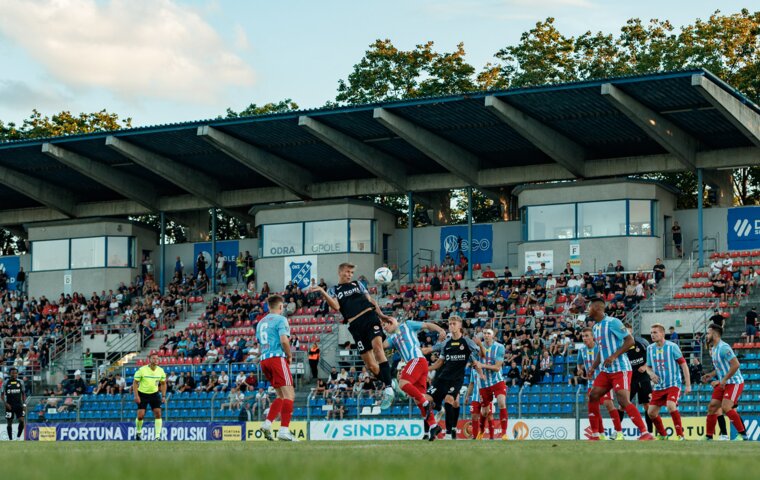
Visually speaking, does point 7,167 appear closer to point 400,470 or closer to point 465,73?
point 465,73

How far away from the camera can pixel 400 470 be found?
7.15 meters

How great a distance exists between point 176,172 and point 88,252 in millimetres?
8700

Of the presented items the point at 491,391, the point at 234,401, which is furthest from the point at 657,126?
the point at 491,391

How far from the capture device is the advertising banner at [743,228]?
161ft

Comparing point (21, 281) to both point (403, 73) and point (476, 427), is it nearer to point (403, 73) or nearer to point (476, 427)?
point (403, 73)

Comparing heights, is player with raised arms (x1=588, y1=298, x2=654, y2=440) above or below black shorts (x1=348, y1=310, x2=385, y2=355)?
below

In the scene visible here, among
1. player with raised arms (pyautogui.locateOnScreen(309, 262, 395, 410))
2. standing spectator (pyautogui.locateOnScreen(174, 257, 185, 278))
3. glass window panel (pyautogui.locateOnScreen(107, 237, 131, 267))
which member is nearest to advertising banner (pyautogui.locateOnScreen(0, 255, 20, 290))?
glass window panel (pyautogui.locateOnScreen(107, 237, 131, 267))

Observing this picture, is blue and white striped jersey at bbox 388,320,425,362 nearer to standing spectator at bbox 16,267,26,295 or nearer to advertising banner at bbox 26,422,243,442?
advertising banner at bbox 26,422,243,442

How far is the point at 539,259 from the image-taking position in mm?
50312

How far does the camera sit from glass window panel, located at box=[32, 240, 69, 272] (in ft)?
200

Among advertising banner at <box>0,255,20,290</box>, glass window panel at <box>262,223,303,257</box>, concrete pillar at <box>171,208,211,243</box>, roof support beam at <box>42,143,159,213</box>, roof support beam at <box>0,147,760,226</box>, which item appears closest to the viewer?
roof support beam at <box>0,147,760,226</box>

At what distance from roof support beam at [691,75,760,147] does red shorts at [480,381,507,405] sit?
786 inches

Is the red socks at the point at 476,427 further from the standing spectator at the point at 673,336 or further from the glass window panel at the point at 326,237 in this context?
the glass window panel at the point at 326,237

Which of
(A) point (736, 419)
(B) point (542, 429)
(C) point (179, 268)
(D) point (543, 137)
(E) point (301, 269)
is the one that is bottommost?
(B) point (542, 429)
